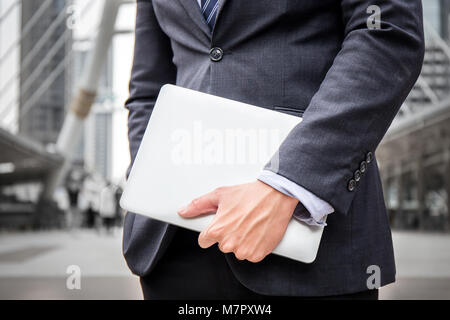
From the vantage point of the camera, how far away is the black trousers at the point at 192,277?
3.15 ft

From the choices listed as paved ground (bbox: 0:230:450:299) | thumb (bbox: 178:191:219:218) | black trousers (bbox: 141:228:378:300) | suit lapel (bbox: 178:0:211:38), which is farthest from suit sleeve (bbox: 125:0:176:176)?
paved ground (bbox: 0:230:450:299)

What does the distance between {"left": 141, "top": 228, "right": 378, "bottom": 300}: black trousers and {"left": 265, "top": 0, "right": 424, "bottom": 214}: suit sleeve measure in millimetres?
265

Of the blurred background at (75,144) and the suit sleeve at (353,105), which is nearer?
the suit sleeve at (353,105)

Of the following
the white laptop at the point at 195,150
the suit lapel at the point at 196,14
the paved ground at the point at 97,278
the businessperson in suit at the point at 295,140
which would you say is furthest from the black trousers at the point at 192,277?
the paved ground at the point at 97,278

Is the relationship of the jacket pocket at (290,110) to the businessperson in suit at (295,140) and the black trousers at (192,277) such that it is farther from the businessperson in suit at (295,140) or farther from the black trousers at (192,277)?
the black trousers at (192,277)

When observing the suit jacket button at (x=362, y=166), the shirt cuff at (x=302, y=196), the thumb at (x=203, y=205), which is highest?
the suit jacket button at (x=362, y=166)

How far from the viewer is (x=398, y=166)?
80.3 feet

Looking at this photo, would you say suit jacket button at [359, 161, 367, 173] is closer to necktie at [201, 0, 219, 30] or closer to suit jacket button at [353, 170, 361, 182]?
suit jacket button at [353, 170, 361, 182]

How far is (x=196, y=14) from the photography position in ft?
3.32

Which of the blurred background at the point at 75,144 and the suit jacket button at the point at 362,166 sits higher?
the suit jacket button at the point at 362,166

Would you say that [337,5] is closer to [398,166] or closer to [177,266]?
[177,266]

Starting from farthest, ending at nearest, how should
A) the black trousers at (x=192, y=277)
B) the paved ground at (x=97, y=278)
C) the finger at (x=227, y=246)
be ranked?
the paved ground at (x=97, y=278), the black trousers at (x=192, y=277), the finger at (x=227, y=246)

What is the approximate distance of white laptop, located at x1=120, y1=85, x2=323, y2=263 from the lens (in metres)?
0.84
